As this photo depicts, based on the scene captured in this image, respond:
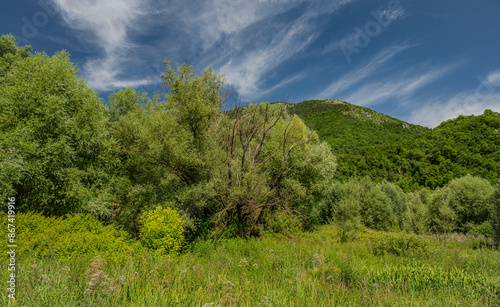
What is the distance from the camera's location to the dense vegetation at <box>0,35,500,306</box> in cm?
378

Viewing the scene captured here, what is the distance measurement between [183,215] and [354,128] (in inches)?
2668

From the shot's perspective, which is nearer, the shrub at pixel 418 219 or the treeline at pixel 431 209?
the shrub at pixel 418 219

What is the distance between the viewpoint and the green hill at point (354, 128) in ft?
193

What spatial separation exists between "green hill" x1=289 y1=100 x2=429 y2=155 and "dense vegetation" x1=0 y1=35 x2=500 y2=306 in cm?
4003

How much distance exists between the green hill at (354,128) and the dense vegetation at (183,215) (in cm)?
4003

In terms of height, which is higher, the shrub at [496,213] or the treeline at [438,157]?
the treeline at [438,157]

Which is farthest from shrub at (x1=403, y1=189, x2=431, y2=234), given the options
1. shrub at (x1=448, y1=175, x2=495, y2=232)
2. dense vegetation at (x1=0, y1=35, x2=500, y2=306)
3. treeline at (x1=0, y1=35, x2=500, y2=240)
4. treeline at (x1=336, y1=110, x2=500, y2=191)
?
treeline at (x1=336, y1=110, x2=500, y2=191)

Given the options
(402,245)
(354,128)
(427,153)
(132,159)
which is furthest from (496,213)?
(354,128)

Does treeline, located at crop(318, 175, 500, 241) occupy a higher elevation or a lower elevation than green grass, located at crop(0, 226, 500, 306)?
lower

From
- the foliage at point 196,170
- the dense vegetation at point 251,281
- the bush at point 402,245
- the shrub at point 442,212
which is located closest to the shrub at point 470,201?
the shrub at point 442,212

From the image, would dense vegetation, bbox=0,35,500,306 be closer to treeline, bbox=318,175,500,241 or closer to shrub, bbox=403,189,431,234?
treeline, bbox=318,175,500,241

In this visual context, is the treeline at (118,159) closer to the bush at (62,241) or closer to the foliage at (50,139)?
the foliage at (50,139)

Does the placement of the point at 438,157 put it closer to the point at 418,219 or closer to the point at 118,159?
the point at 418,219

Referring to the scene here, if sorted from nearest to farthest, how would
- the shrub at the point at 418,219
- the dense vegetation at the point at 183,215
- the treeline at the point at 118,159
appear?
the dense vegetation at the point at 183,215
the treeline at the point at 118,159
the shrub at the point at 418,219
